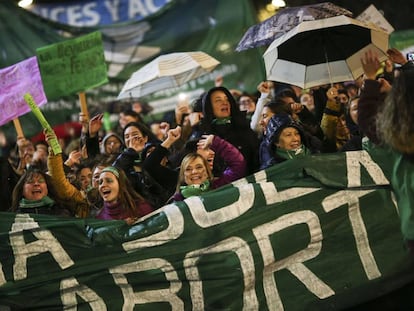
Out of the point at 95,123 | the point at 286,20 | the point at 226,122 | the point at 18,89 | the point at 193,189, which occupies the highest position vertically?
the point at 286,20

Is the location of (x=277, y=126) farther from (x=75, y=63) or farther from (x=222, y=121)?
(x=75, y=63)

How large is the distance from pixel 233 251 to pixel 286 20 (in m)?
2.56

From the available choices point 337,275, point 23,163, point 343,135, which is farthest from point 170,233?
point 23,163

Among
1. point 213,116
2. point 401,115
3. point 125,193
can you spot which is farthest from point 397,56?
point 125,193

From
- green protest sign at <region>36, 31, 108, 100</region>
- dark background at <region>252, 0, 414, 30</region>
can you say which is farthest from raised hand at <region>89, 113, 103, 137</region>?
dark background at <region>252, 0, 414, 30</region>

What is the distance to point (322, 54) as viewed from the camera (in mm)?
7617

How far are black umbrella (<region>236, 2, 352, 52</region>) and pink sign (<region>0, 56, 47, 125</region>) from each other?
2.27m

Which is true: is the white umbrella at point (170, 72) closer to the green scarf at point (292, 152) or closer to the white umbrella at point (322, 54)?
the white umbrella at point (322, 54)

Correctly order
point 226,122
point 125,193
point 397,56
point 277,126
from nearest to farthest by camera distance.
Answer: point 397,56 < point 125,193 < point 277,126 < point 226,122

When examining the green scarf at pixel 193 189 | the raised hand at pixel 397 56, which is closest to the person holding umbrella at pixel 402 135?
the raised hand at pixel 397 56

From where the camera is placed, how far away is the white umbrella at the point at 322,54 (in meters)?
7.39

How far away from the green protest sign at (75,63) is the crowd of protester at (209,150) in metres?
1.25

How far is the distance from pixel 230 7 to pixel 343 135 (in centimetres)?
611

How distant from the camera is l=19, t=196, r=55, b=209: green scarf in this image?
648 cm
